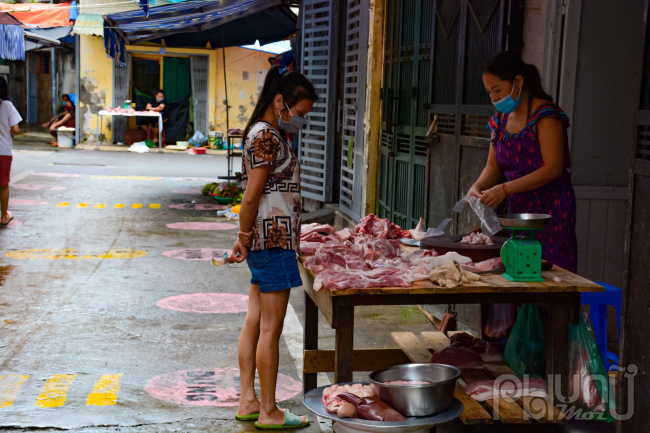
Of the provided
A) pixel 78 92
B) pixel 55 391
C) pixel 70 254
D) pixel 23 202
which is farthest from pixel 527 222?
pixel 78 92

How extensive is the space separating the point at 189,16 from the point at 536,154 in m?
13.4

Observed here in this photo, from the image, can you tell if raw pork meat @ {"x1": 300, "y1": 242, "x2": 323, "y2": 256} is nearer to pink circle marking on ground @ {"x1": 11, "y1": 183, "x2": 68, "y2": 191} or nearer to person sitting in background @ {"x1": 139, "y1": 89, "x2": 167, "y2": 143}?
pink circle marking on ground @ {"x1": 11, "y1": 183, "x2": 68, "y2": 191}

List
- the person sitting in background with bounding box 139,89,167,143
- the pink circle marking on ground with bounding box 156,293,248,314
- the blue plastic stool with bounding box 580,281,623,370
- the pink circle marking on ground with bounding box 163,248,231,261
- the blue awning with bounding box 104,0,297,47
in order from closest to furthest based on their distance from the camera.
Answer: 1. the blue plastic stool with bounding box 580,281,623,370
2. the pink circle marking on ground with bounding box 156,293,248,314
3. the pink circle marking on ground with bounding box 163,248,231,261
4. the blue awning with bounding box 104,0,297,47
5. the person sitting in background with bounding box 139,89,167,143

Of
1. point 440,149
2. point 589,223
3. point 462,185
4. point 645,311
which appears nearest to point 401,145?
point 440,149

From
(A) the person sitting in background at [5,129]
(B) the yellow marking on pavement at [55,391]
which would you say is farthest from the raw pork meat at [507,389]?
(A) the person sitting in background at [5,129]

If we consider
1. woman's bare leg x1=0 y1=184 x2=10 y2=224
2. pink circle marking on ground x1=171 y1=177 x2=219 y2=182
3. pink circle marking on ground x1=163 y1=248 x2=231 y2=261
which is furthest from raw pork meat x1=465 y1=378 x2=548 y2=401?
pink circle marking on ground x1=171 y1=177 x2=219 y2=182

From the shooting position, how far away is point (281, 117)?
4129 mm

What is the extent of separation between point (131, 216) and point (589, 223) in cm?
864

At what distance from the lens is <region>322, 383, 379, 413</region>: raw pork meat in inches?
137

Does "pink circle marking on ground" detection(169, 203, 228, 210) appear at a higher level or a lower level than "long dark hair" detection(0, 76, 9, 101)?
lower

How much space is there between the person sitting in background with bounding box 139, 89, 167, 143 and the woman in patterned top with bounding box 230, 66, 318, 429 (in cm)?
2269

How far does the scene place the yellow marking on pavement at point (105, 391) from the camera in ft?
15.2

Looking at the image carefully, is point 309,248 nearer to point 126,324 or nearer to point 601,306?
point 601,306

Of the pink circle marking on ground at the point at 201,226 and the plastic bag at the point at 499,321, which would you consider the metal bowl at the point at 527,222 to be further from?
the pink circle marking on ground at the point at 201,226
